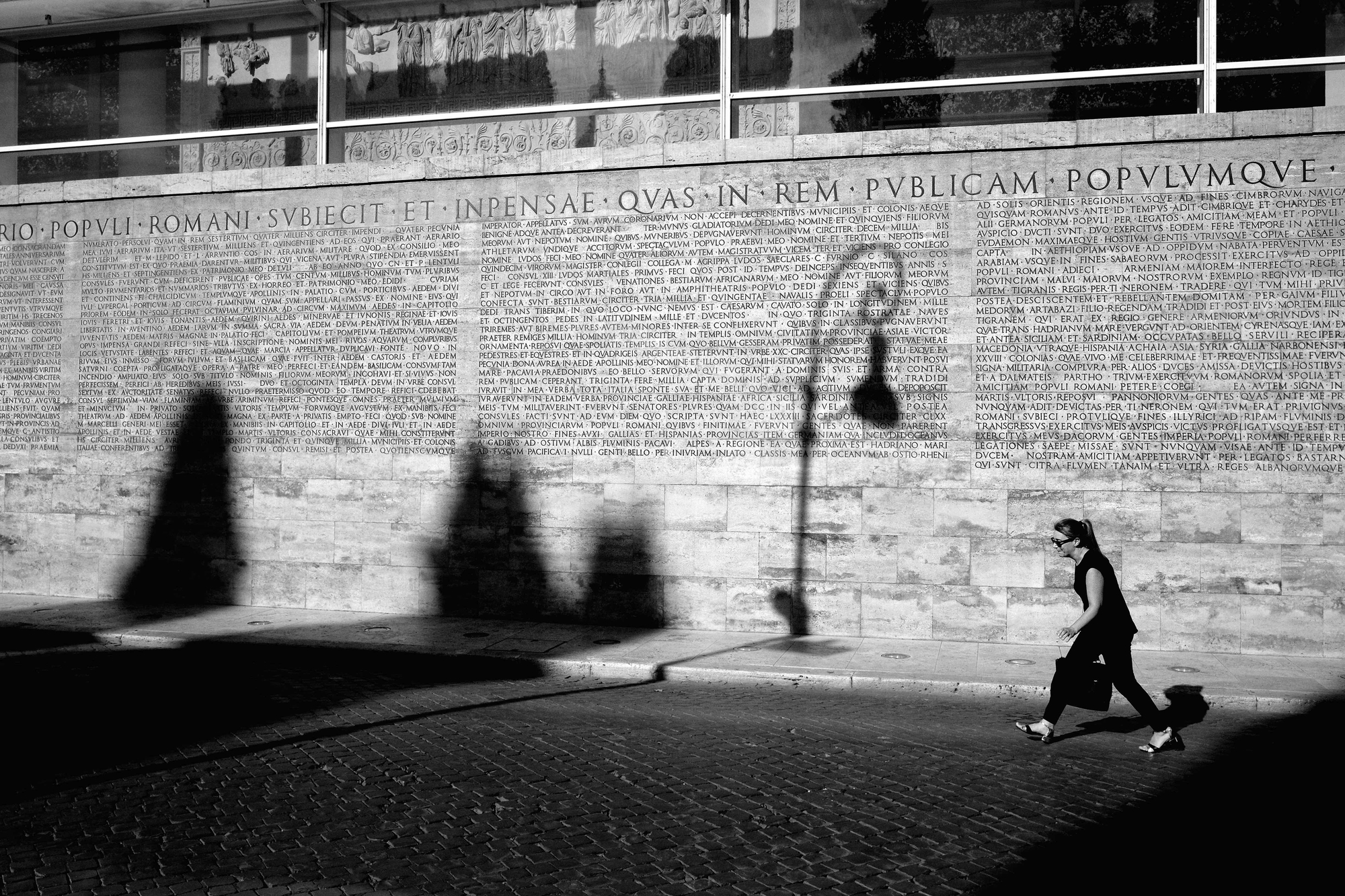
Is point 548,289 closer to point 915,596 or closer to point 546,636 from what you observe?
point 546,636

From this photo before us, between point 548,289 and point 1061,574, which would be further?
point 548,289

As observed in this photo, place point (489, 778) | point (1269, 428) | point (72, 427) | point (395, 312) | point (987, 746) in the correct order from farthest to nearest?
point (72, 427) < point (395, 312) < point (1269, 428) < point (987, 746) < point (489, 778)

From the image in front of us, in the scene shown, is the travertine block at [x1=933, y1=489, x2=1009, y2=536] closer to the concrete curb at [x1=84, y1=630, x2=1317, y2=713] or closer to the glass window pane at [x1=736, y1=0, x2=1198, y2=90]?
the concrete curb at [x1=84, y1=630, x2=1317, y2=713]

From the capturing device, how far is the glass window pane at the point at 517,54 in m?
13.7

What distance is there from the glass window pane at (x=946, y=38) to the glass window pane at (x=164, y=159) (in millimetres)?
6037

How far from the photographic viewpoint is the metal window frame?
480 inches

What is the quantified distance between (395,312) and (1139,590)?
30.0ft

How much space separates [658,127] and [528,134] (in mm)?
1709

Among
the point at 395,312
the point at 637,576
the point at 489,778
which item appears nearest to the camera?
the point at 489,778

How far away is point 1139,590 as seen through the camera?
11.6 m

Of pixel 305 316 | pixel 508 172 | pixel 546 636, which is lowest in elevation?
pixel 546 636

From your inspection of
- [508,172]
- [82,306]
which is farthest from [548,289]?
[82,306]

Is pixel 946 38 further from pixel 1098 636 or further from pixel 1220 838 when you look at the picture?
pixel 1220 838

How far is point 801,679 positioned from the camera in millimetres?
10180
